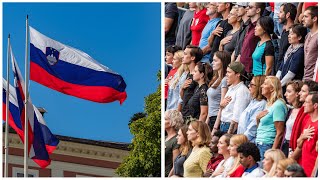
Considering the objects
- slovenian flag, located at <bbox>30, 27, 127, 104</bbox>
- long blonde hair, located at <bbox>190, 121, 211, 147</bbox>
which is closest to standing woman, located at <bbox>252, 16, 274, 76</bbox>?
long blonde hair, located at <bbox>190, 121, 211, 147</bbox>

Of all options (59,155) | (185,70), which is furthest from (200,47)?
(59,155)

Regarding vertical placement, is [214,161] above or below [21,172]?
above

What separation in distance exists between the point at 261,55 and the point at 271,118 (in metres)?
1.17

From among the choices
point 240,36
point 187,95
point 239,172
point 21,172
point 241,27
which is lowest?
point 21,172

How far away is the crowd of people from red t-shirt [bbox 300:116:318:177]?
0.01 metres

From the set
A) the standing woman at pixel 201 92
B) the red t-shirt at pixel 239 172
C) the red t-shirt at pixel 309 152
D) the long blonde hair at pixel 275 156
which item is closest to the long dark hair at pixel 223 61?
the standing woman at pixel 201 92

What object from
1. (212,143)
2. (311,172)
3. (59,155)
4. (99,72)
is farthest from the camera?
(59,155)

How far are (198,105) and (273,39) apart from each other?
1613 mm

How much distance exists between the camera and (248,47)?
1027 inches

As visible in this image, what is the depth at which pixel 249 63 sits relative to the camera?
2612 centimetres

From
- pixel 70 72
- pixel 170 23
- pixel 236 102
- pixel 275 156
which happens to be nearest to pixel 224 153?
pixel 236 102

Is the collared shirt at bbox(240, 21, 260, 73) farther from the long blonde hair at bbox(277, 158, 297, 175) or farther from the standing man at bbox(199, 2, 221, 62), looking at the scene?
the long blonde hair at bbox(277, 158, 297, 175)

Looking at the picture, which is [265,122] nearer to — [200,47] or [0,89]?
[200,47]

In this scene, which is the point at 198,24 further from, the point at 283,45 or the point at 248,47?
→ the point at 283,45
